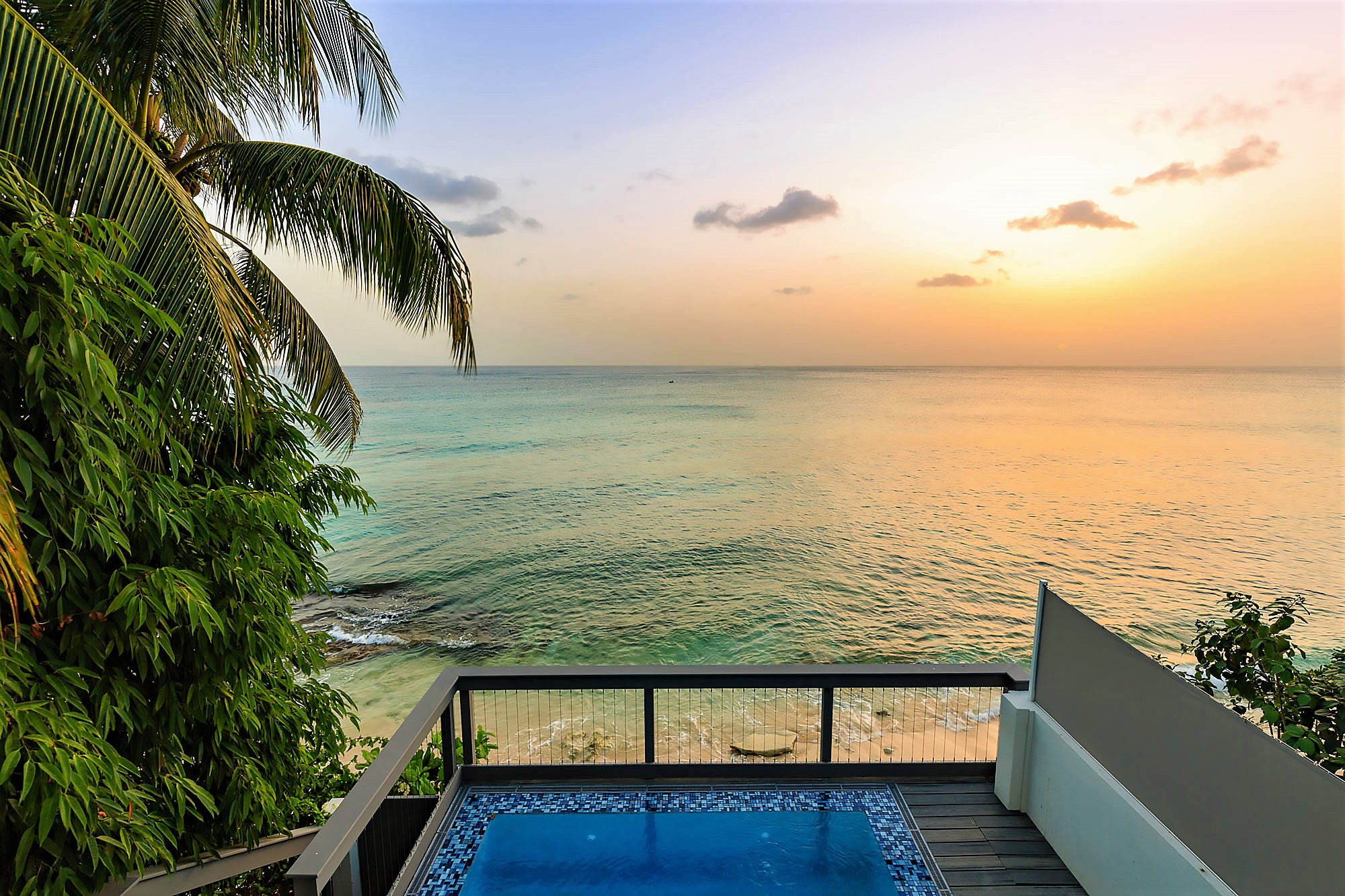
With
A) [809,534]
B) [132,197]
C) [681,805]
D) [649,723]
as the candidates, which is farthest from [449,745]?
[809,534]

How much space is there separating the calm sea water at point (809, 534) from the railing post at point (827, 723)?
996cm

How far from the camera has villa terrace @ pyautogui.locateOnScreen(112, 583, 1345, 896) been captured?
2.02m

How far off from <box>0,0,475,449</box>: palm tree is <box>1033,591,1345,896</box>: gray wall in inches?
153

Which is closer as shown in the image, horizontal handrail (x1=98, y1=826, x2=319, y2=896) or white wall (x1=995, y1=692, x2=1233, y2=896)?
white wall (x1=995, y1=692, x2=1233, y2=896)

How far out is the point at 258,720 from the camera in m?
3.57

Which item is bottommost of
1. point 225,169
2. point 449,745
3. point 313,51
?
point 449,745

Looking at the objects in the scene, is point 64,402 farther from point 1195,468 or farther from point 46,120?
point 1195,468

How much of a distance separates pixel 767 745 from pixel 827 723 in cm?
593

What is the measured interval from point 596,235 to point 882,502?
Answer: 22.7 m

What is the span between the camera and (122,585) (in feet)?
8.89

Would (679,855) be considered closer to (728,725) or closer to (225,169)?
(225,169)

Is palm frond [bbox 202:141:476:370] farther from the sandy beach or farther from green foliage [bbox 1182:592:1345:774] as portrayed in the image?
the sandy beach

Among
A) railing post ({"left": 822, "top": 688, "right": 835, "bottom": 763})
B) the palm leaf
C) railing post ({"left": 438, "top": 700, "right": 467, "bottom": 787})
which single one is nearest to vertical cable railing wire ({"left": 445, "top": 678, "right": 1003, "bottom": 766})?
railing post ({"left": 822, "top": 688, "right": 835, "bottom": 763})

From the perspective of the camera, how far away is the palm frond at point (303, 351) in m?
4.26
